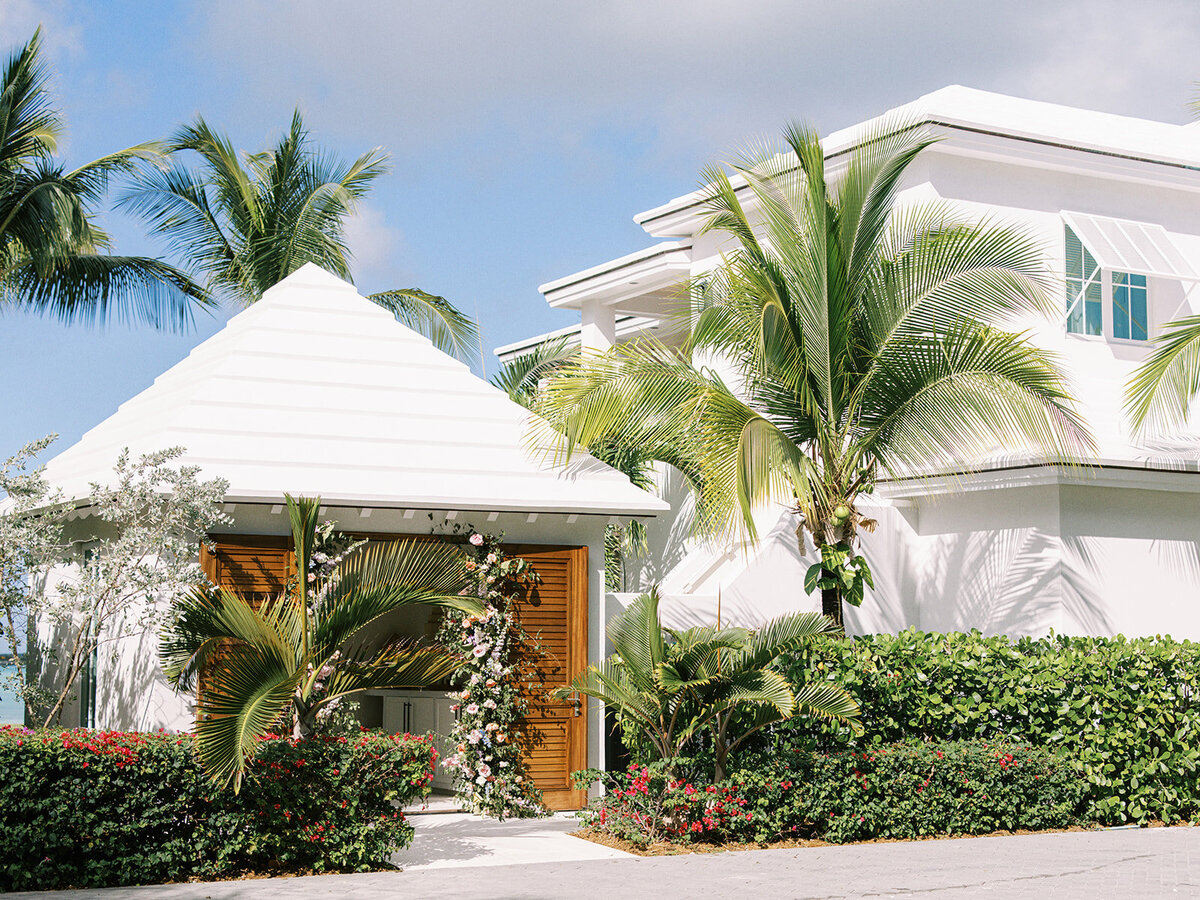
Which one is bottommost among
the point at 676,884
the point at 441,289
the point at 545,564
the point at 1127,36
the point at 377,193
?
the point at 676,884

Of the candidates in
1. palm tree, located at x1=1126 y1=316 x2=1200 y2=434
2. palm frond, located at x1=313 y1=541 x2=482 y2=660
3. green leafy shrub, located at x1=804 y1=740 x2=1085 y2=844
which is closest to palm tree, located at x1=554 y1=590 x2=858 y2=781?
green leafy shrub, located at x1=804 y1=740 x2=1085 y2=844

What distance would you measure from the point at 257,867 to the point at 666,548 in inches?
436

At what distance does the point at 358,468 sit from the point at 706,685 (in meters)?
3.91

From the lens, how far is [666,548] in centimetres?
2038

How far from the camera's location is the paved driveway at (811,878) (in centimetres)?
925

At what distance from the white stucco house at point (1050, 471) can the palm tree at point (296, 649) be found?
462 centimetres

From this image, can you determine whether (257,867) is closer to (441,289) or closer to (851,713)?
(851,713)

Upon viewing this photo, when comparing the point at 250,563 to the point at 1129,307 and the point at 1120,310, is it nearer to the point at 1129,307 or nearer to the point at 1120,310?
the point at 1120,310

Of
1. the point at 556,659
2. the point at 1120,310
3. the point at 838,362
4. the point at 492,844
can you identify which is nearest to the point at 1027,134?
the point at 1120,310

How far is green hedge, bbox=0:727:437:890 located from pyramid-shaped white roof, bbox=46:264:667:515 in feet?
9.08

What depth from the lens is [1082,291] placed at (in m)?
18.2

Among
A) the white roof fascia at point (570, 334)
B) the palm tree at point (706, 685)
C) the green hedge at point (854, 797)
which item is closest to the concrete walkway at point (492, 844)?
the green hedge at point (854, 797)

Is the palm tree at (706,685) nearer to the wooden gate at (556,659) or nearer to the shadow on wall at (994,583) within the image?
the wooden gate at (556,659)

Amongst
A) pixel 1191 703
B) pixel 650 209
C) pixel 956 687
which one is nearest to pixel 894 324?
pixel 956 687
